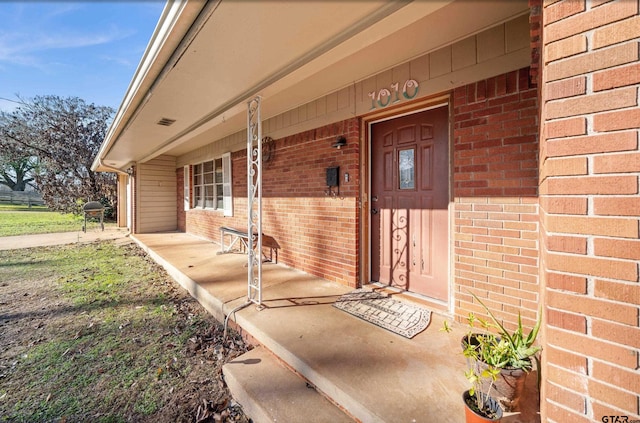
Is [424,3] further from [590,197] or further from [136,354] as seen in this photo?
[136,354]

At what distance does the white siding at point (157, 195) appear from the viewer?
891cm

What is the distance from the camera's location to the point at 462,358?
2066 mm

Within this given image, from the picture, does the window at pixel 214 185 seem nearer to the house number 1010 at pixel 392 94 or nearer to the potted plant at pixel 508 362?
the house number 1010 at pixel 392 94

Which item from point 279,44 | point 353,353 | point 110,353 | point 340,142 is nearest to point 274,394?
point 353,353

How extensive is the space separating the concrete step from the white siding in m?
8.33

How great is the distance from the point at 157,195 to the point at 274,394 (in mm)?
9007

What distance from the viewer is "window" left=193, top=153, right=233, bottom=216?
20.7 ft

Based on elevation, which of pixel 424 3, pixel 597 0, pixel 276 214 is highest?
pixel 424 3

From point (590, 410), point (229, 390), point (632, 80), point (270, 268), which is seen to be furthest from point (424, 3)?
point (270, 268)

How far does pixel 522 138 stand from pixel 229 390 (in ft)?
9.69

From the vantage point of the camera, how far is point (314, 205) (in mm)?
4086

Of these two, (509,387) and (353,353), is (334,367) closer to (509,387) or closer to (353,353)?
(353,353)

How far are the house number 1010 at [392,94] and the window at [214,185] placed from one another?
156 inches

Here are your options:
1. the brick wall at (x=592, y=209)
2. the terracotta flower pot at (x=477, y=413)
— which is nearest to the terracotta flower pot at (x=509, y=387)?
the terracotta flower pot at (x=477, y=413)
